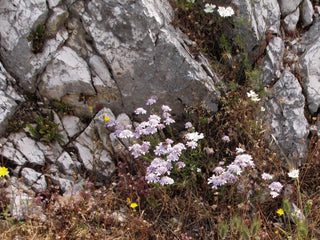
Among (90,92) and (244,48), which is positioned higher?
(244,48)

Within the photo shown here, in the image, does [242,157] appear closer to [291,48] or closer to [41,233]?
[41,233]

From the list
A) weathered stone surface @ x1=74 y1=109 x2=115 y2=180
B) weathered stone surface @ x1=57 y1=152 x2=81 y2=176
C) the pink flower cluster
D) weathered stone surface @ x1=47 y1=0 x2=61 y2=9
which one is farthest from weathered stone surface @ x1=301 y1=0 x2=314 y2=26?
weathered stone surface @ x1=57 y1=152 x2=81 y2=176

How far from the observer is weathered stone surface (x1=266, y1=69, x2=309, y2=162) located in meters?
4.47

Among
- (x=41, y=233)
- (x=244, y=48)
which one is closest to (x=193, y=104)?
(x=244, y=48)

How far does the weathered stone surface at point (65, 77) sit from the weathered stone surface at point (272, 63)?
9.12ft

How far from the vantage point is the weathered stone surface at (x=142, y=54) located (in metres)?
4.43

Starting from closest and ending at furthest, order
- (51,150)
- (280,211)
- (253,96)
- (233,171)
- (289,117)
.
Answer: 1. (233,171)
2. (280,211)
3. (51,150)
4. (253,96)
5. (289,117)

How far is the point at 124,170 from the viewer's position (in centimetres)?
→ 432

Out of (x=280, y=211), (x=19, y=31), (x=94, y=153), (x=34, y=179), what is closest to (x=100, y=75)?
(x=94, y=153)

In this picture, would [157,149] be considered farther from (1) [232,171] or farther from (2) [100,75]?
(2) [100,75]

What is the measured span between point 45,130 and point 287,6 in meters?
4.65

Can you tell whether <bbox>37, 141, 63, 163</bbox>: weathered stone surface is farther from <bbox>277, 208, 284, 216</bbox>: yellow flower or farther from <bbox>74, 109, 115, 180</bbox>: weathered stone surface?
<bbox>277, 208, 284, 216</bbox>: yellow flower

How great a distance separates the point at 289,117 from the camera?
15.3 feet

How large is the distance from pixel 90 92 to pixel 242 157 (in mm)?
2358
